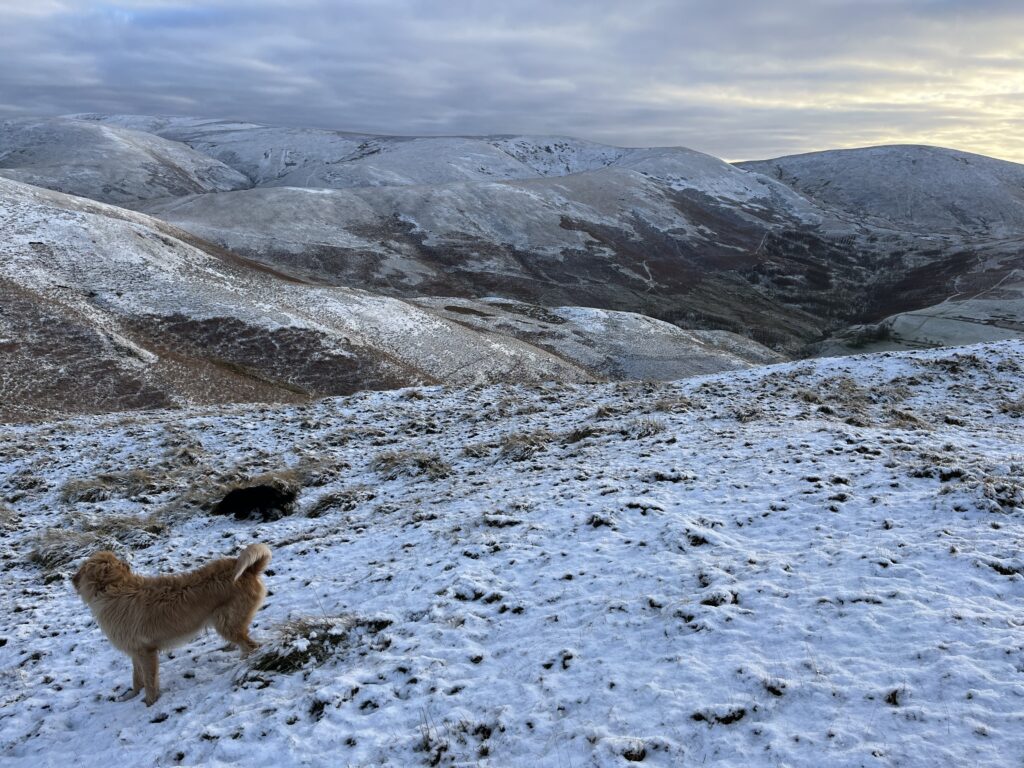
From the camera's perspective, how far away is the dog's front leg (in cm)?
715

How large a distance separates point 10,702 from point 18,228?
180ft

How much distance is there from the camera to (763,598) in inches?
304

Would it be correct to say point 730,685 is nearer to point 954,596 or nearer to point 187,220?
point 954,596

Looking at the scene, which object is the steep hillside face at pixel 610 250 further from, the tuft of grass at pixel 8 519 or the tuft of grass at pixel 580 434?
the tuft of grass at pixel 580 434

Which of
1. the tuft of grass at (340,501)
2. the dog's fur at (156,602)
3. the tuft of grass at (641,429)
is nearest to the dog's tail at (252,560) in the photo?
the dog's fur at (156,602)

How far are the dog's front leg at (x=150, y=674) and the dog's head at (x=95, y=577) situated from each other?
3.01 ft

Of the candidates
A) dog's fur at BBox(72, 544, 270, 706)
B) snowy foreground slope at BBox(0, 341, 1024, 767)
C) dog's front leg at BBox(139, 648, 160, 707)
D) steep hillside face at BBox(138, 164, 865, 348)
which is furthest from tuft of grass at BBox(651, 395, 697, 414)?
steep hillside face at BBox(138, 164, 865, 348)

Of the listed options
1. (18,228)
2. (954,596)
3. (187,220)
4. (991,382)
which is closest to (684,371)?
(991,382)

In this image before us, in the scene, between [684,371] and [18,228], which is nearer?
[18,228]

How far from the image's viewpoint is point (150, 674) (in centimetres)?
718

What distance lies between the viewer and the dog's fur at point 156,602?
7.11 meters

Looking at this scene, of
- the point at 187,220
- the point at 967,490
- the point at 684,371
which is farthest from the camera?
the point at 187,220

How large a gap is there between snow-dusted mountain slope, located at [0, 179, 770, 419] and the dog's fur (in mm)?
27517

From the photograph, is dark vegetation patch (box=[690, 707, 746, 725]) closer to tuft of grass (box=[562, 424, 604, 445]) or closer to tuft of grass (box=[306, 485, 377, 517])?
tuft of grass (box=[306, 485, 377, 517])
